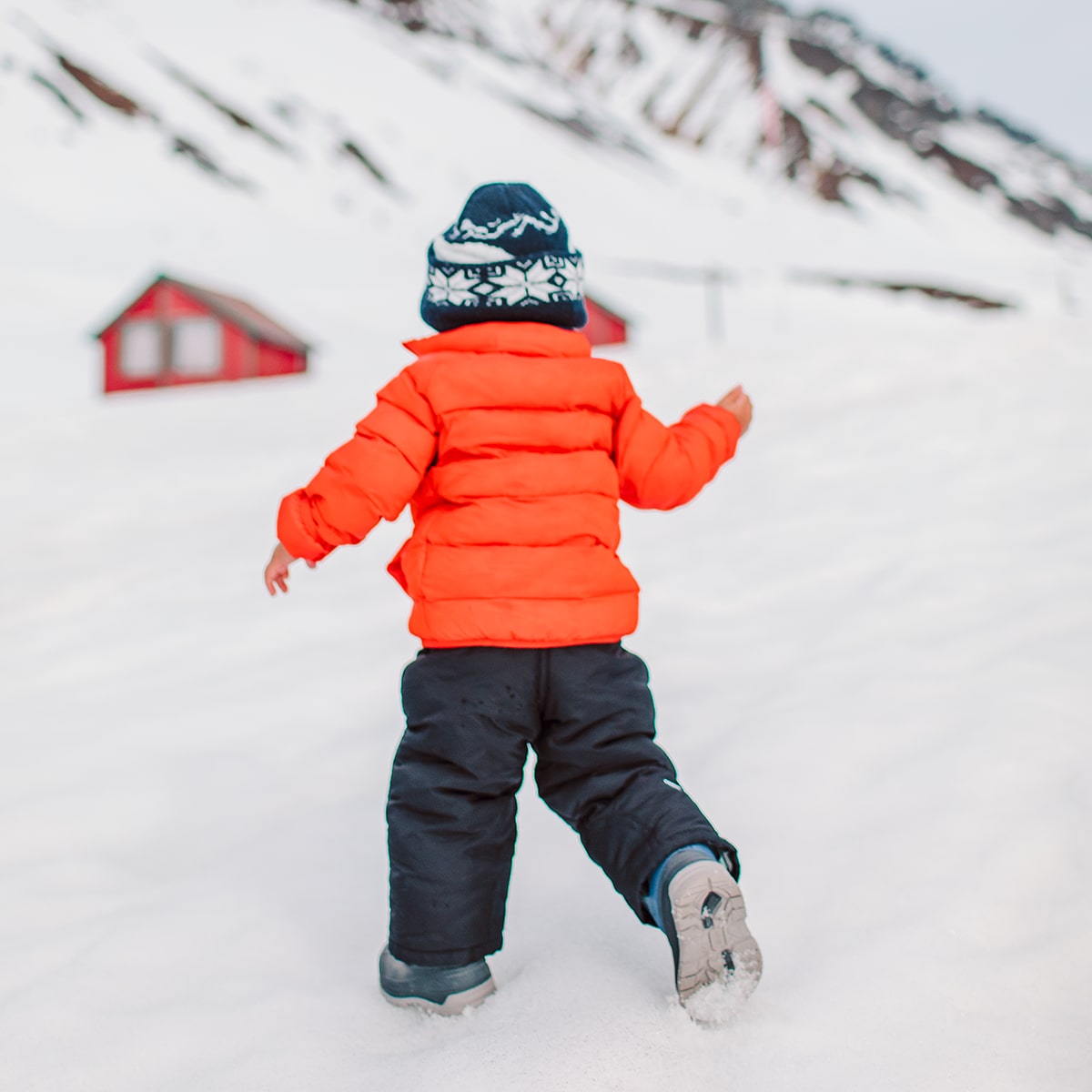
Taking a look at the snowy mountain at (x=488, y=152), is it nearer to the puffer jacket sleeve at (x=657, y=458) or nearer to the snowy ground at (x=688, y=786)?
the snowy ground at (x=688, y=786)

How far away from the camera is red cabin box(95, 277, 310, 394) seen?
61.6 feet

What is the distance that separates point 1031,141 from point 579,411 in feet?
445

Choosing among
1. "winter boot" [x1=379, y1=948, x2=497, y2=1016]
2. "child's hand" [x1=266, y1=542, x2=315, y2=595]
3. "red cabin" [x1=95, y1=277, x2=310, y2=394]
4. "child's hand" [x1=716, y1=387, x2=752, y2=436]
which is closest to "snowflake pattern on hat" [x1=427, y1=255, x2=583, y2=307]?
"child's hand" [x1=716, y1=387, x2=752, y2=436]

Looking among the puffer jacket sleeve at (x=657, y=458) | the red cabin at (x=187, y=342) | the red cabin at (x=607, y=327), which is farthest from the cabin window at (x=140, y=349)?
the puffer jacket sleeve at (x=657, y=458)

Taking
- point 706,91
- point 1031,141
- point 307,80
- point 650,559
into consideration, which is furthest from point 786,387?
point 1031,141

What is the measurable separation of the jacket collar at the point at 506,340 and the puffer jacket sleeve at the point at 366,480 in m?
0.09

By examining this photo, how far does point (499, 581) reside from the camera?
1.70m

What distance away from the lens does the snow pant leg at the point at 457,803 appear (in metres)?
1.64

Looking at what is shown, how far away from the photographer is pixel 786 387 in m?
8.17

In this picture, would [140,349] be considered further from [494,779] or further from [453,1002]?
[453,1002]

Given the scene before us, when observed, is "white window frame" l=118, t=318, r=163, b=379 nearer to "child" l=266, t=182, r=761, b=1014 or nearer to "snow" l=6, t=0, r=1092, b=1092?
"snow" l=6, t=0, r=1092, b=1092

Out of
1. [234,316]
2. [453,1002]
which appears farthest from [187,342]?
[453,1002]

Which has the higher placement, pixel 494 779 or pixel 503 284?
pixel 503 284

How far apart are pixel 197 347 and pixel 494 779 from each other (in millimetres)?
19462
